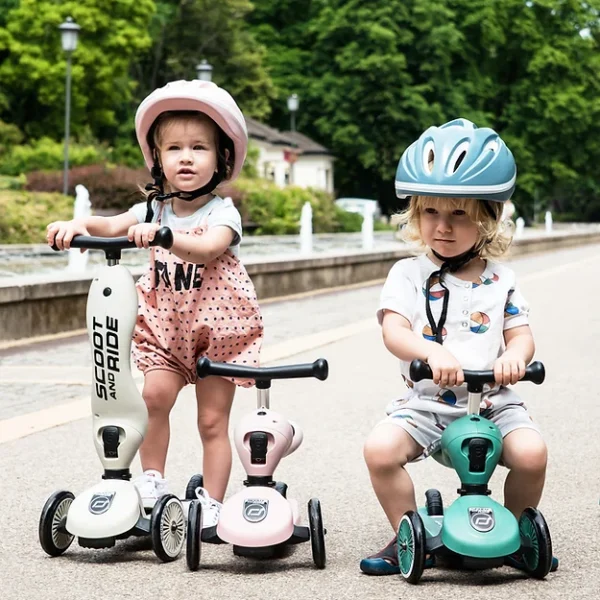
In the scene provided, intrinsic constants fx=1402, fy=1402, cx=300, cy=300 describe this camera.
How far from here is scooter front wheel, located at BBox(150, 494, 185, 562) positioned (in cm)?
414

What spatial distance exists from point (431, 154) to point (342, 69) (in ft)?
195

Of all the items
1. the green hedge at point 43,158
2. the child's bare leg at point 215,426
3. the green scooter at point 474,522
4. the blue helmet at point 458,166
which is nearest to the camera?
the green scooter at point 474,522

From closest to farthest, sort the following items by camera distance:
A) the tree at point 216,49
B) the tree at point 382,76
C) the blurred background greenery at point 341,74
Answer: the blurred background greenery at point 341,74 → the tree at point 382,76 → the tree at point 216,49

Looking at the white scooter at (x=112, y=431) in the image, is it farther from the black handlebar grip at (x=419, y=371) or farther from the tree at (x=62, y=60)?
the tree at (x=62, y=60)

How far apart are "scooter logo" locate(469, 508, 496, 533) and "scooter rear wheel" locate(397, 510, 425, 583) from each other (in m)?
0.14

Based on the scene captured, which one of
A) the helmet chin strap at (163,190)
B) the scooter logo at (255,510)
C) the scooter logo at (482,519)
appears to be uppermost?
the helmet chin strap at (163,190)

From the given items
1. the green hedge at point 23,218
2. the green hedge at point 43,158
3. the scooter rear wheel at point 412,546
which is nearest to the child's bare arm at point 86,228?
the scooter rear wheel at point 412,546

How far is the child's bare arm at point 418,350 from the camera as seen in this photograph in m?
3.95

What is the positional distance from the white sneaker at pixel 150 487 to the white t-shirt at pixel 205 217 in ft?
2.60

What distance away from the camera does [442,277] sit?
429cm

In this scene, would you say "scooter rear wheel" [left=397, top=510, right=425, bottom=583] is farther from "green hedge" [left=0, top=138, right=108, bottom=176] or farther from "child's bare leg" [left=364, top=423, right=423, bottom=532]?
"green hedge" [left=0, top=138, right=108, bottom=176]

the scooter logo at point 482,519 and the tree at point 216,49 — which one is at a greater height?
the tree at point 216,49

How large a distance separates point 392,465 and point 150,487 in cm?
88

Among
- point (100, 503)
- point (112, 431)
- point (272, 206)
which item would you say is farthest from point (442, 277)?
point (272, 206)
